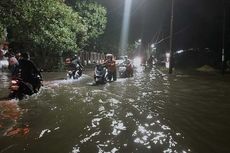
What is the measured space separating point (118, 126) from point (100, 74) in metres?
11.8

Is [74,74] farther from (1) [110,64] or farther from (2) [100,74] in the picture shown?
(2) [100,74]

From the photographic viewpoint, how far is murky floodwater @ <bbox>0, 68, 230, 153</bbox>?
22.4 ft

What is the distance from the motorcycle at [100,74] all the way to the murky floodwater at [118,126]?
640 centimetres

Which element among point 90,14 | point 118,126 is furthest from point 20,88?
point 90,14

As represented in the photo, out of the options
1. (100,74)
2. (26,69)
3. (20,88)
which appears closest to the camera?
(20,88)

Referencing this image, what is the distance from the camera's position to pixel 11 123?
29.3 ft

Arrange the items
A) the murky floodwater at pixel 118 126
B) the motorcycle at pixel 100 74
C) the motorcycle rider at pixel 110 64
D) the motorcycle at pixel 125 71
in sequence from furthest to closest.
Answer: the motorcycle at pixel 125 71
the motorcycle rider at pixel 110 64
the motorcycle at pixel 100 74
the murky floodwater at pixel 118 126

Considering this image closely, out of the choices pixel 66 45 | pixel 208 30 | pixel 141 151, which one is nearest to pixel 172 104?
pixel 141 151

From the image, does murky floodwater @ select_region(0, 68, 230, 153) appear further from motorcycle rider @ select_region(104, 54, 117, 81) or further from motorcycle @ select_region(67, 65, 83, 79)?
motorcycle @ select_region(67, 65, 83, 79)

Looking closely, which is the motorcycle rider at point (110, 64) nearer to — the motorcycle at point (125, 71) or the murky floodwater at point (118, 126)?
the motorcycle at point (125, 71)

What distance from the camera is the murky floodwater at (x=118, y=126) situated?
683cm

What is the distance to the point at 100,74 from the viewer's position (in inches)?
803

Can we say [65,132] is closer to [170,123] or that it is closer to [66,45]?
[170,123]

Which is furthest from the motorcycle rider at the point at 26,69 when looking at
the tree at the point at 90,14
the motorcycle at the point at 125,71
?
the tree at the point at 90,14
